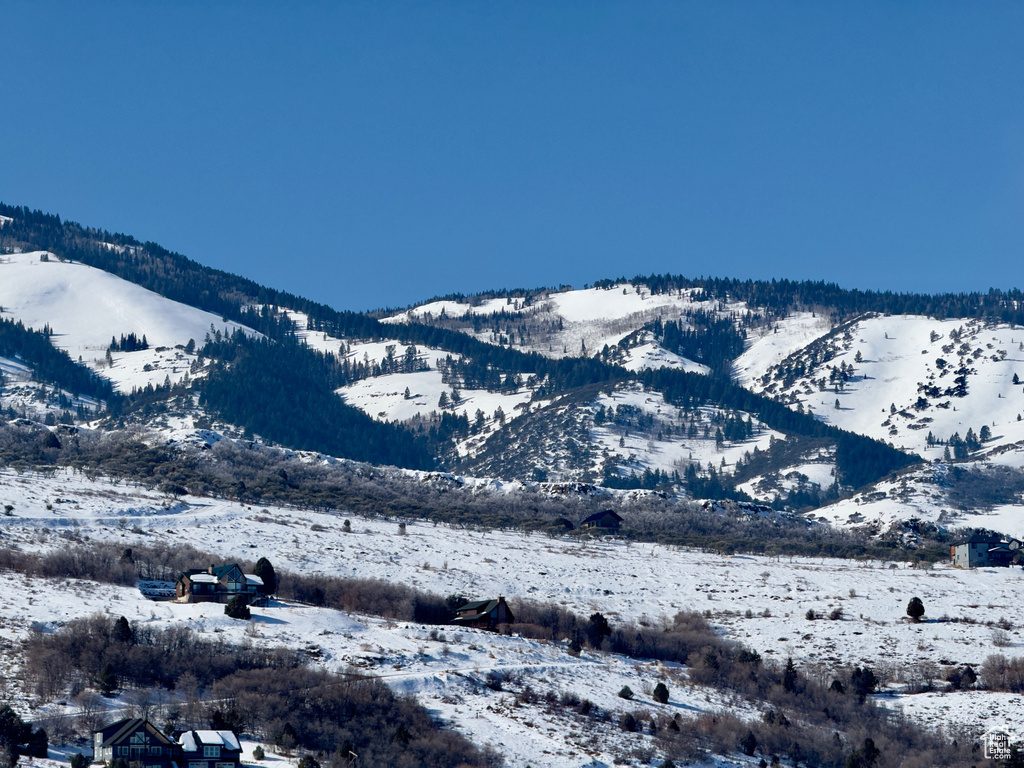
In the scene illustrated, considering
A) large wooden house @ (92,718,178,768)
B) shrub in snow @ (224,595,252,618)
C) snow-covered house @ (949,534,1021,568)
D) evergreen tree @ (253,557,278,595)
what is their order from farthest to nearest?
snow-covered house @ (949,534,1021,568), evergreen tree @ (253,557,278,595), shrub in snow @ (224,595,252,618), large wooden house @ (92,718,178,768)

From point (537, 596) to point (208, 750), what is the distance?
150 ft

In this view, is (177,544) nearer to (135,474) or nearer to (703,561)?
(135,474)

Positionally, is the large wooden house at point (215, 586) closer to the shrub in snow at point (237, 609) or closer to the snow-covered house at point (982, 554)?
the shrub in snow at point (237, 609)

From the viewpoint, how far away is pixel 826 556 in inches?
5037

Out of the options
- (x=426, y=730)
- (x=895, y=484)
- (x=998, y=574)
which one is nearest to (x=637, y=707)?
(x=426, y=730)

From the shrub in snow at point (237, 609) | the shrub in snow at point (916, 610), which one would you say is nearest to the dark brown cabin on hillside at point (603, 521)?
the shrub in snow at point (916, 610)

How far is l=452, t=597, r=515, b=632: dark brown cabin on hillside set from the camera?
86375 mm

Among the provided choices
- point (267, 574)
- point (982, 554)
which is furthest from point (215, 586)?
point (982, 554)

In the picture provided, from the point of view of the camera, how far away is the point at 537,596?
3853 inches

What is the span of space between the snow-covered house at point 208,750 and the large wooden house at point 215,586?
88.6 ft

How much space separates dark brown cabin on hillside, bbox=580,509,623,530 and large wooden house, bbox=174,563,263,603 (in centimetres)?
5921

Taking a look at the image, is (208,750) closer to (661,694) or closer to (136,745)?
(136,745)

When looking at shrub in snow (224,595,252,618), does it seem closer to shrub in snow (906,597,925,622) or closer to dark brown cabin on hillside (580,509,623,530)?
shrub in snow (906,597,925,622)

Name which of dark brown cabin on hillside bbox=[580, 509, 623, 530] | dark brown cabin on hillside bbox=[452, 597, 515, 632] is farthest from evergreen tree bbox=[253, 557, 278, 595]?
dark brown cabin on hillside bbox=[580, 509, 623, 530]
